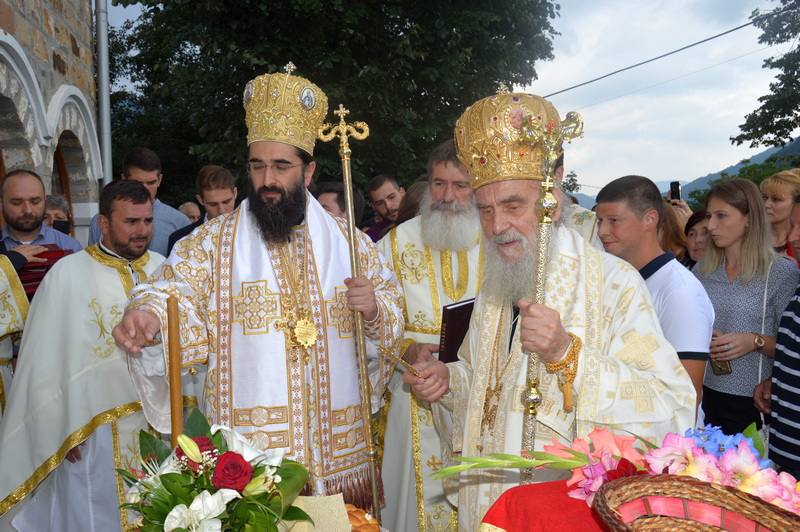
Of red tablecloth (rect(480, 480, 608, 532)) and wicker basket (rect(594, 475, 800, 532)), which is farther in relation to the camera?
red tablecloth (rect(480, 480, 608, 532))

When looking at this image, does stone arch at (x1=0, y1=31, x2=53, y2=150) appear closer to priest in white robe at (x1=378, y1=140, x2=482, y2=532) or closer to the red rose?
priest in white robe at (x1=378, y1=140, x2=482, y2=532)

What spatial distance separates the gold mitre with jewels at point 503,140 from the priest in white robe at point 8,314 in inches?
119

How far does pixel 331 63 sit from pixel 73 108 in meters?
3.88

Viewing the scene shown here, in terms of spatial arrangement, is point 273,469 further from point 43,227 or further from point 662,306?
point 43,227

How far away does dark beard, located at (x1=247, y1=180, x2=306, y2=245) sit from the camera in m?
3.36

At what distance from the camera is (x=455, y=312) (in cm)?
323

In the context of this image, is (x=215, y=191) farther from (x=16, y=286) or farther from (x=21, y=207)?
(x=16, y=286)

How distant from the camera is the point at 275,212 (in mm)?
3359

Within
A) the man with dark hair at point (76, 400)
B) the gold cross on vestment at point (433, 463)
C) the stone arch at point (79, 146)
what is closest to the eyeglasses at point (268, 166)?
the man with dark hair at point (76, 400)

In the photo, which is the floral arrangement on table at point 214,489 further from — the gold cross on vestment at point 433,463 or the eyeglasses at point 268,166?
the gold cross on vestment at point 433,463

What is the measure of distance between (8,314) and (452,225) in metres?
2.73

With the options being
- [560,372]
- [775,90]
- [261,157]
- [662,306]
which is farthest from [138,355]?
[775,90]

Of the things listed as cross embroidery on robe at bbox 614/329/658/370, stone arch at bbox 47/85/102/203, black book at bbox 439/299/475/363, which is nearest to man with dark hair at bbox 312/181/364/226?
black book at bbox 439/299/475/363

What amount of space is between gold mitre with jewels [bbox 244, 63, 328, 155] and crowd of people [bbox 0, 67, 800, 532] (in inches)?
0.4
